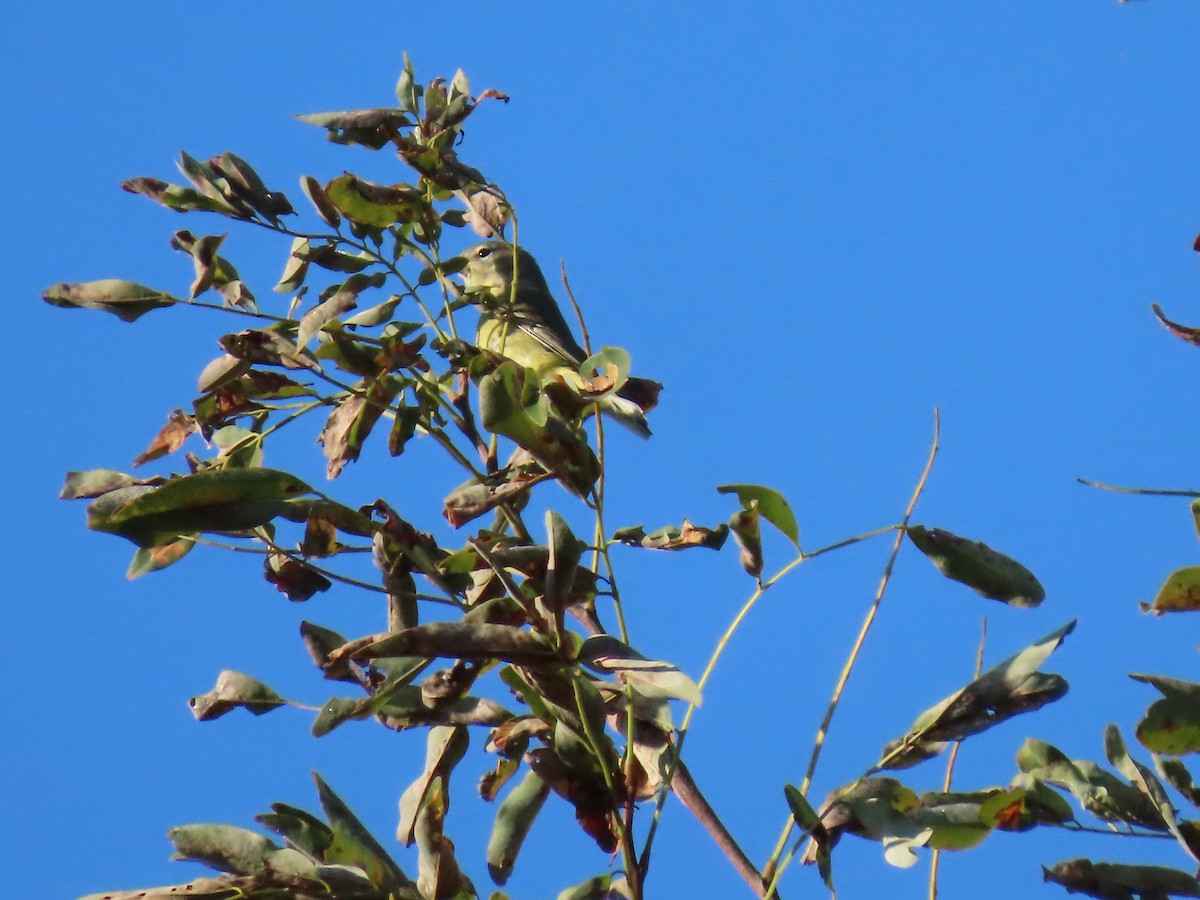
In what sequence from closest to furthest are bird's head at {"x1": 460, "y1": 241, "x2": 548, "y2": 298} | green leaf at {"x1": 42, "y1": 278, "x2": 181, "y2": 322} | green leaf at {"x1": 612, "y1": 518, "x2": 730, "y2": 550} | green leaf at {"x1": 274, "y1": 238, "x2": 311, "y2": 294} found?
green leaf at {"x1": 612, "y1": 518, "x2": 730, "y2": 550}
green leaf at {"x1": 42, "y1": 278, "x2": 181, "y2": 322}
green leaf at {"x1": 274, "y1": 238, "x2": 311, "y2": 294}
bird's head at {"x1": 460, "y1": 241, "x2": 548, "y2": 298}

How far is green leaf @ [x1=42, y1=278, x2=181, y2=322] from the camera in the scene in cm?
189

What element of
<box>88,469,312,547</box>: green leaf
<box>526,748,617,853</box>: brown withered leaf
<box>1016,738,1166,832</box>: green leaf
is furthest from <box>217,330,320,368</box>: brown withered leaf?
<box>1016,738,1166,832</box>: green leaf

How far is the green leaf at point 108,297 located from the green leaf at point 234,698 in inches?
21.5

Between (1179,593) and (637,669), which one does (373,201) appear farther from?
(1179,593)

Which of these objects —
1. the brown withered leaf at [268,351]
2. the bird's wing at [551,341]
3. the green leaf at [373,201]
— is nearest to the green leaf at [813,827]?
the brown withered leaf at [268,351]

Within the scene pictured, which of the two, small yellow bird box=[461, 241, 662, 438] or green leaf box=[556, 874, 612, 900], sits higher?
small yellow bird box=[461, 241, 662, 438]

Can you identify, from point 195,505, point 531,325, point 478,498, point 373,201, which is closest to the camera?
point 195,505

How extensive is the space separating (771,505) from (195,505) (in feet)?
2.16

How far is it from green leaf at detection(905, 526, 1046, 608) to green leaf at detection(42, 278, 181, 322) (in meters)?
1.13

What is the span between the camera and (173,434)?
2006mm

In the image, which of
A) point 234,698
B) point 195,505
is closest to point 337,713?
point 195,505

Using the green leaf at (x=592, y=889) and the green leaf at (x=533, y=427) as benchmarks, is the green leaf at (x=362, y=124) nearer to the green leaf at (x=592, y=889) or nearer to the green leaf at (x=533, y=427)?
the green leaf at (x=533, y=427)

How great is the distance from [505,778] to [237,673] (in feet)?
1.25

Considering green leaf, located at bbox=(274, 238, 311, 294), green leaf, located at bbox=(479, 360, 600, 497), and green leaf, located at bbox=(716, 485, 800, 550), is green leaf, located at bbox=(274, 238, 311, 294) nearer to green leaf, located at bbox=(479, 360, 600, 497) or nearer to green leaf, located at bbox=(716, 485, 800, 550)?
green leaf, located at bbox=(479, 360, 600, 497)
